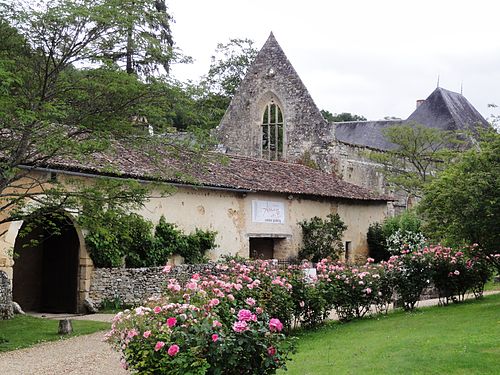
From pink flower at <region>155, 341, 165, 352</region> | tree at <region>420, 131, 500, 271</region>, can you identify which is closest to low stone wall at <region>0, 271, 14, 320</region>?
pink flower at <region>155, 341, 165, 352</region>

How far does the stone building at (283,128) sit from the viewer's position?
3112 centimetres

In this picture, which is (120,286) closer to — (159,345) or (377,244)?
(159,345)

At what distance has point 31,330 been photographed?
42.8ft

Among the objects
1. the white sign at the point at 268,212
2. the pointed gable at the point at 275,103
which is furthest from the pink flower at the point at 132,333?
the pointed gable at the point at 275,103

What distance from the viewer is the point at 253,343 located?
6.34 m

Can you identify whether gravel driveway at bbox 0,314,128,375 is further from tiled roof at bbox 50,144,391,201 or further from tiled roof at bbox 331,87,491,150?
tiled roof at bbox 331,87,491,150

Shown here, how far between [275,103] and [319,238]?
10846mm

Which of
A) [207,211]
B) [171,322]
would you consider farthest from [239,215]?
[171,322]

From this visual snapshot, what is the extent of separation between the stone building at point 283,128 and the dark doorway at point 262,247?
791cm

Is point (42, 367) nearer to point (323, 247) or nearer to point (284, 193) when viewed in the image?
point (284, 193)

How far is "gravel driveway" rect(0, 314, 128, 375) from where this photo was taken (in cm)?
953

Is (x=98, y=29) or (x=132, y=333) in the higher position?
(x=98, y=29)

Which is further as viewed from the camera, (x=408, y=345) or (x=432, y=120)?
(x=432, y=120)

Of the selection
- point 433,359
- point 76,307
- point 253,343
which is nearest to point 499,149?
point 433,359
